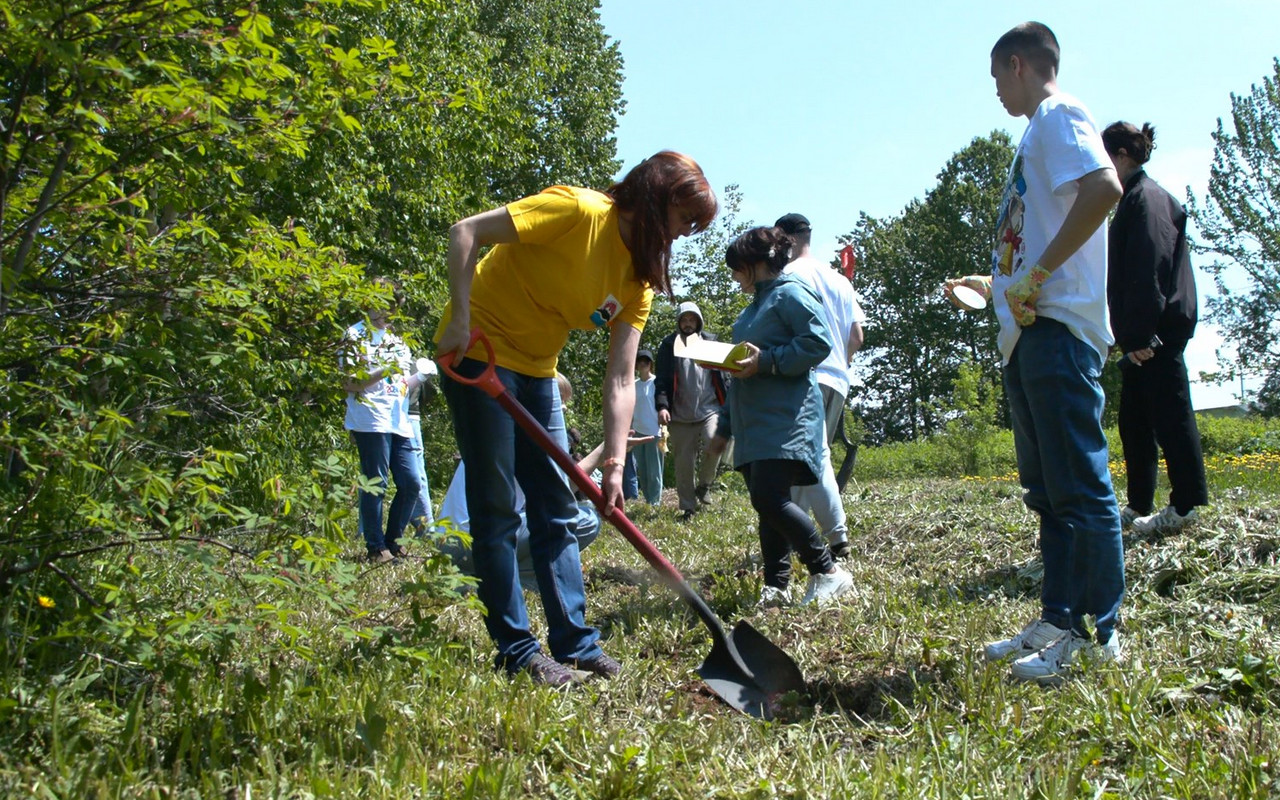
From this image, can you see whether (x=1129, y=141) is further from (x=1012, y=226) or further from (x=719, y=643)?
(x=719, y=643)

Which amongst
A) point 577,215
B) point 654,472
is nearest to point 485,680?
point 577,215

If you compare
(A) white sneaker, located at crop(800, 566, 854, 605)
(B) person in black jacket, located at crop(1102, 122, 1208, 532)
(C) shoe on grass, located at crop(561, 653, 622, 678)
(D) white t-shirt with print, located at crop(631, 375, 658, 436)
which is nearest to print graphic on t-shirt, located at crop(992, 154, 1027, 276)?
(B) person in black jacket, located at crop(1102, 122, 1208, 532)

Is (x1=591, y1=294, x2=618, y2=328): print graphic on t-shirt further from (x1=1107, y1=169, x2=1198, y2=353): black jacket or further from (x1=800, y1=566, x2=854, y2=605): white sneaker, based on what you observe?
(x1=1107, y1=169, x2=1198, y2=353): black jacket

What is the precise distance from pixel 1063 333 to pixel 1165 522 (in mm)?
2059

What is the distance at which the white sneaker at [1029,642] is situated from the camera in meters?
3.10

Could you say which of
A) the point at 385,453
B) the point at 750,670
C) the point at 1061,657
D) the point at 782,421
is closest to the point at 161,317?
the point at 750,670

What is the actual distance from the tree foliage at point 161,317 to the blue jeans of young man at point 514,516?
379 millimetres

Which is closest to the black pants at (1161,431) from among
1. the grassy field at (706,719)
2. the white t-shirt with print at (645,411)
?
the grassy field at (706,719)

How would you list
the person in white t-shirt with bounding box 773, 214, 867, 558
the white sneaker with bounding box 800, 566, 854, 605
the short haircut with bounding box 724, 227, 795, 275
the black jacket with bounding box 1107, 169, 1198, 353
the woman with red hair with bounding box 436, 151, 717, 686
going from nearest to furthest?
the woman with red hair with bounding box 436, 151, 717, 686 → the white sneaker with bounding box 800, 566, 854, 605 → the black jacket with bounding box 1107, 169, 1198, 353 → the short haircut with bounding box 724, 227, 795, 275 → the person in white t-shirt with bounding box 773, 214, 867, 558

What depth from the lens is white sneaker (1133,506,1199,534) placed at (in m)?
4.49

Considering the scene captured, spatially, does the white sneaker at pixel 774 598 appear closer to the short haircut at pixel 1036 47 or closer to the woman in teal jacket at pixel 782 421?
the woman in teal jacket at pixel 782 421

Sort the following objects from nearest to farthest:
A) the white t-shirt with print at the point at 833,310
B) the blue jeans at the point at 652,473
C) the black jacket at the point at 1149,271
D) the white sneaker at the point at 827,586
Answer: the white sneaker at the point at 827,586 → the black jacket at the point at 1149,271 → the white t-shirt with print at the point at 833,310 → the blue jeans at the point at 652,473

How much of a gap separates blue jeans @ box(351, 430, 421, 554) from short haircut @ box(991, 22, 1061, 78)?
4.49 meters

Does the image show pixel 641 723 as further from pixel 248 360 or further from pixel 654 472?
pixel 654 472
